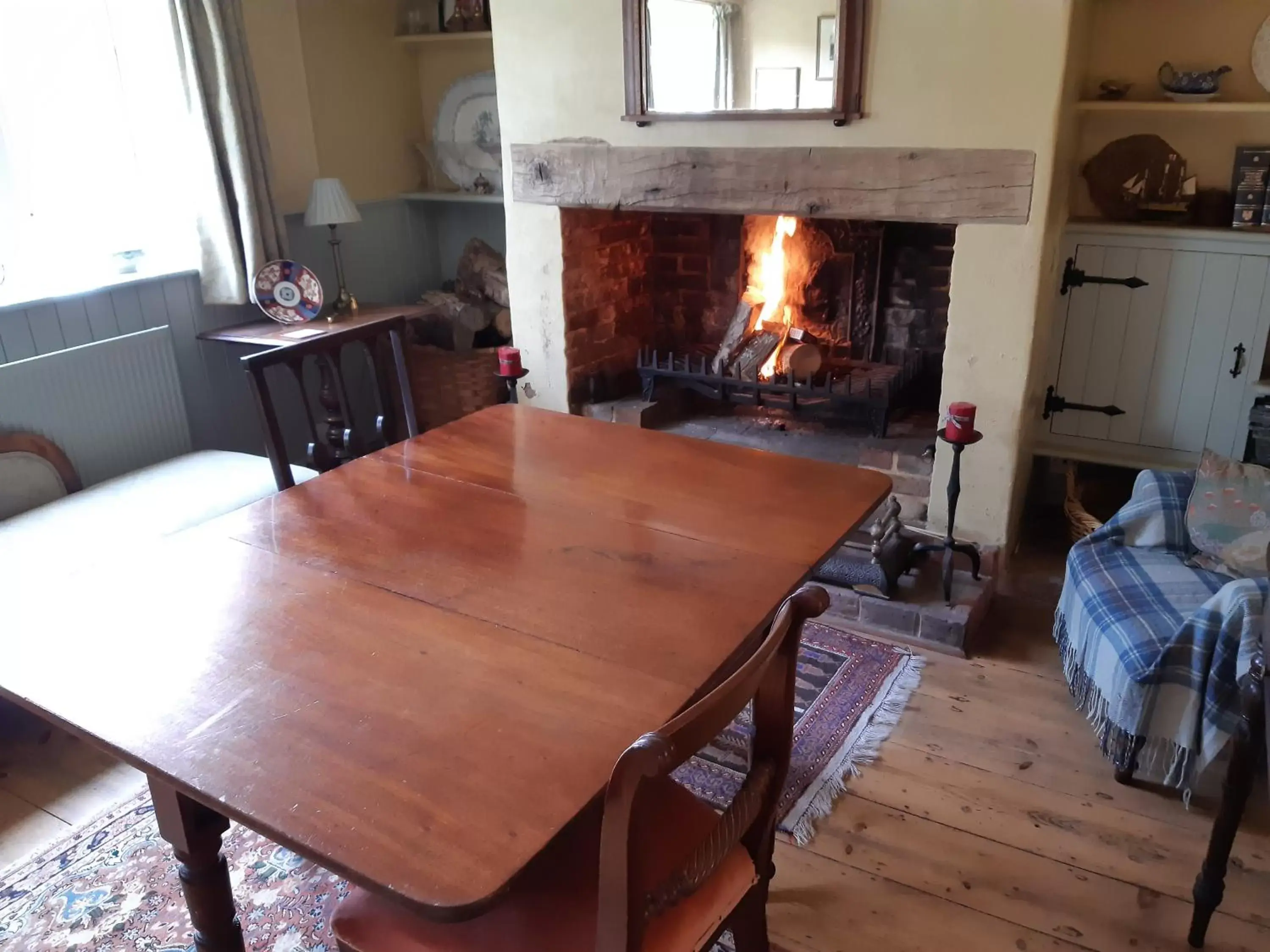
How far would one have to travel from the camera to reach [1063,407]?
2945mm

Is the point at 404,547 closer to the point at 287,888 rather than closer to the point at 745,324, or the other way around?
the point at 287,888

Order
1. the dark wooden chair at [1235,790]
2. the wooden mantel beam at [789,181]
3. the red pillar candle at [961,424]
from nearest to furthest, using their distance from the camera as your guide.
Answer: the dark wooden chair at [1235,790] < the red pillar candle at [961,424] < the wooden mantel beam at [789,181]

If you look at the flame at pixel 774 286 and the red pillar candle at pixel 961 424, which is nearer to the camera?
the red pillar candle at pixel 961 424

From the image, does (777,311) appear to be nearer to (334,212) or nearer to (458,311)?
(458,311)

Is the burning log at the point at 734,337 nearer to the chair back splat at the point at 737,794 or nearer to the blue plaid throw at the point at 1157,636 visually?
the blue plaid throw at the point at 1157,636

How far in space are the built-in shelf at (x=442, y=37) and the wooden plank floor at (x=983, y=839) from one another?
8.74 feet

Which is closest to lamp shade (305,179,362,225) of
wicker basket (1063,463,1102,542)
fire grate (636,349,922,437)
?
fire grate (636,349,922,437)

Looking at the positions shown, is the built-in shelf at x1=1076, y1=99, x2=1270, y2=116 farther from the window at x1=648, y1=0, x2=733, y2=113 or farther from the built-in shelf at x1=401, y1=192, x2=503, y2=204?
the built-in shelf at x1=401, y1=192, x2=503, y2=204

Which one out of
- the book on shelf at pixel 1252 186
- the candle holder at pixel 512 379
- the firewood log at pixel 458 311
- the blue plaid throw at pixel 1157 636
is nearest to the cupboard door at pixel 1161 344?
the book on shelf at pixel 1252 186

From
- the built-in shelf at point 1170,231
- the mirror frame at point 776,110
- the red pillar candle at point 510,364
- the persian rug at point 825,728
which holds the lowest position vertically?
the persian rug at point 825,728

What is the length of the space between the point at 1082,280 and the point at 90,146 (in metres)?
3.03

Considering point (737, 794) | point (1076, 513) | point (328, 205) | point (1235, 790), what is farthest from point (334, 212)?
point (1235, 790)

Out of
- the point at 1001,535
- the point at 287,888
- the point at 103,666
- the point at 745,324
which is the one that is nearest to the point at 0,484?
the point at 287,888

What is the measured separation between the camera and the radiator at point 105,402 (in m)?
2.59
